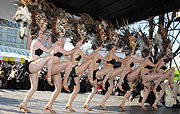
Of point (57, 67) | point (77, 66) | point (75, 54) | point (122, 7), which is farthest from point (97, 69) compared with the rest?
point (122, 7)

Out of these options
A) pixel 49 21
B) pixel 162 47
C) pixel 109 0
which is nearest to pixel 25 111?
pixel 49 21

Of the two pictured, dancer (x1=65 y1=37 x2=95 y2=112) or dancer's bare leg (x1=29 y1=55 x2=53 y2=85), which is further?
dancer (x1=65 y1=37 x2=95 y2=112)

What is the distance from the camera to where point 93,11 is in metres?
8.98

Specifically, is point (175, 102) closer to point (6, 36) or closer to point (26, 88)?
point (26, 88)

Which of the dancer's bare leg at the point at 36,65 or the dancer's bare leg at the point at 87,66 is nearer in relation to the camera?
the dancer's bare leg at the point at 36,65

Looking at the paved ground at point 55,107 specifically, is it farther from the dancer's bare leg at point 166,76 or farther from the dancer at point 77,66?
the dancer's bare leg at point 166,76

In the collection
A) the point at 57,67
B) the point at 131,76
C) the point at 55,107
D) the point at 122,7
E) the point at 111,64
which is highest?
the point at 122,7

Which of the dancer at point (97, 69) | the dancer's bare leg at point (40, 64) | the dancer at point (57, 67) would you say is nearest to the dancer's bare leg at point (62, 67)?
the dancer at point (57, 67)

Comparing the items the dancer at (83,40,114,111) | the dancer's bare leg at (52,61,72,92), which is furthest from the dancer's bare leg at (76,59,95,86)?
the dancer's bare leg at (52,61,72,92)

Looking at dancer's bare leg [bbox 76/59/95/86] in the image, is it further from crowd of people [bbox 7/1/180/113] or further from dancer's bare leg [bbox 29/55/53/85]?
dancer's bare leg [bbox 29/55/53/85]

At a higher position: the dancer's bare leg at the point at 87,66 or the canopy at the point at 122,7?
the canopy at the point at 122,7

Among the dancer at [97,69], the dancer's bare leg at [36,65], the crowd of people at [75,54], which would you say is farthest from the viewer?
the dancer at [97,69]

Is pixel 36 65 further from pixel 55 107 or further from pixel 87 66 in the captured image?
pixel 55 107

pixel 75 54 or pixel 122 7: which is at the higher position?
pixel 122 7
